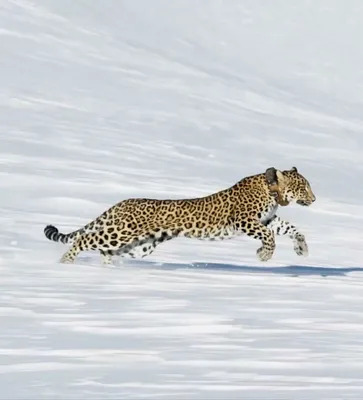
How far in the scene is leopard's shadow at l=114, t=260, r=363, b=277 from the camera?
11734 mm

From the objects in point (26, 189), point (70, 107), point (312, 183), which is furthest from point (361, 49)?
point (26, 189)

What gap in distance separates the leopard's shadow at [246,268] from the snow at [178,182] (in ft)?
0.11

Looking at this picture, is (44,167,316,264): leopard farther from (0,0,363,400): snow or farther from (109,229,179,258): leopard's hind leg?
(0,0,363,400): snow

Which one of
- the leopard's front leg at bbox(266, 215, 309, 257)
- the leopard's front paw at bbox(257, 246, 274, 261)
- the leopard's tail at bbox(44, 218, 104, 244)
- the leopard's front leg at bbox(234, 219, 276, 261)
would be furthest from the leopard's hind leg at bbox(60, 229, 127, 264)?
the leopard's front leg at bbox(266, 215, 309, 257)

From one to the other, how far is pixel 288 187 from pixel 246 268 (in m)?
0.75

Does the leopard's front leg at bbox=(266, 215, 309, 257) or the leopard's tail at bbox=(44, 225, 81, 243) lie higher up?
the leopard's front leg at bbox=(266, 215, 309, 257)

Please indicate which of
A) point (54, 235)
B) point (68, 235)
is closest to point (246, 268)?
point (68, 235)

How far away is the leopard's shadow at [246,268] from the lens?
38.5 ft

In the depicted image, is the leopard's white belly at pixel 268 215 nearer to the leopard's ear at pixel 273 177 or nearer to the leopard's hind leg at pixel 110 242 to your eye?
the leopard's ear at pixel 273 177

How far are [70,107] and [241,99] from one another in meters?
7.34

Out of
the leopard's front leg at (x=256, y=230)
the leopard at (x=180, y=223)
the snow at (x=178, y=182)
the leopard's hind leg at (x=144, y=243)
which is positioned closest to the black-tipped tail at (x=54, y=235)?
the leopard at (x=180, y=223)

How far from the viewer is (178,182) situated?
21859 mm

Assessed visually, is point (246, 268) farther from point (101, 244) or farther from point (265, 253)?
point (101, 244)

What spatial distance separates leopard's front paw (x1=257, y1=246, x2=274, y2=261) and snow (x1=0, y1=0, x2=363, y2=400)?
0.15m
